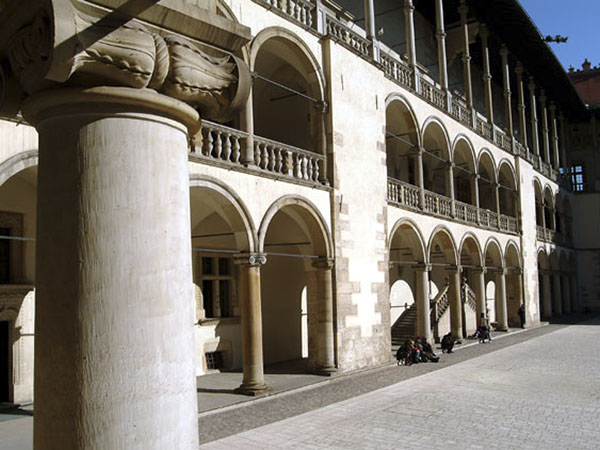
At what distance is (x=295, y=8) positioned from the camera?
13289mm

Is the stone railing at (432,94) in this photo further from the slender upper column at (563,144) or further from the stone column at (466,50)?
the slender upper column at (563,144)

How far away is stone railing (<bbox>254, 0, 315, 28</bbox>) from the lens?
41.1 ft

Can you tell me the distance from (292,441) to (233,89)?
620cm

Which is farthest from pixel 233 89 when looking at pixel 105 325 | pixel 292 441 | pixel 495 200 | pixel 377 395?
pixel 495 200

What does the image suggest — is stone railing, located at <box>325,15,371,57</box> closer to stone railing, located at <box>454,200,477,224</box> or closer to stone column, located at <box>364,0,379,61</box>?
stone column, located at <box>364,0,379,61</box>

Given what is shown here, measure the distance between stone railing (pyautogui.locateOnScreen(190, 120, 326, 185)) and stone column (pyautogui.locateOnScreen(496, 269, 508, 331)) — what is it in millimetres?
14414

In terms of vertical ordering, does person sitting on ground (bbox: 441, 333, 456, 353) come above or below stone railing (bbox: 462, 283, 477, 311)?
below

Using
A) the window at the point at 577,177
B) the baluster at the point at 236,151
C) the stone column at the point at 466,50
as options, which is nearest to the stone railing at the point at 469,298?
the stone column at the point at 466,50

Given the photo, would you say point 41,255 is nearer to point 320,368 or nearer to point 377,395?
point 377,395

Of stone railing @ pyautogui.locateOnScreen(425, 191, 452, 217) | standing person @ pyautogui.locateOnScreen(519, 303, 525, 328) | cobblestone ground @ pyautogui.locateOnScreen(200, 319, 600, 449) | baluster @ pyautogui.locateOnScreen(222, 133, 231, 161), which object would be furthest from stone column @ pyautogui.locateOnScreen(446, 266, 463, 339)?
baluster @ pyautogui.locateOnScreen(222, 133, 231, 161)

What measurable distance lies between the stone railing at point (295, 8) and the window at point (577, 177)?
111 ft

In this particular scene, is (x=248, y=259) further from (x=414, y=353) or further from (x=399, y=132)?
(x=399, y=132)

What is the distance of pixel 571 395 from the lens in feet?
36.0

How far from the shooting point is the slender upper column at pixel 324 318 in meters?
13.5
